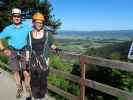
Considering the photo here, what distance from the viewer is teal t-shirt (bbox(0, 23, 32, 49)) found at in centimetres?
848

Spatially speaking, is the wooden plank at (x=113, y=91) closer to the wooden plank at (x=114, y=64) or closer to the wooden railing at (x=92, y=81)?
the wooden railing at (x=92, y=81)

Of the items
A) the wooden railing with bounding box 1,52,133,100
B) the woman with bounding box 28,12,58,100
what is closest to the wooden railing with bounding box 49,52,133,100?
the wooden railing with bounding box 1,52,133,100

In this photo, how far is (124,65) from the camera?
6.93 meters

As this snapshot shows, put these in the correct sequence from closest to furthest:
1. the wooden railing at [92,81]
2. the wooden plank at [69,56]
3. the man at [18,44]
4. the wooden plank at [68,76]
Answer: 1. the wooden railing at [92,81]
2. the man at [18,44]
3. the wooden plank at [68,76]
4. the wooden plank at [69,56]

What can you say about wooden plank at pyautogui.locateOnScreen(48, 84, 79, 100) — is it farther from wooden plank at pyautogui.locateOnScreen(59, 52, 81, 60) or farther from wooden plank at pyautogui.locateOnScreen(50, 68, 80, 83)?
wooden plank at pyautogui.locateOnScreen(59, 52, 81, 60)

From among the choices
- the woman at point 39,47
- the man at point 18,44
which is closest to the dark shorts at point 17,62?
the man at point 18,44

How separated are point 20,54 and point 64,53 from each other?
1218 millimetres

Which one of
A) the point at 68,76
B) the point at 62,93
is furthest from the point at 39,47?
the point at 62,93

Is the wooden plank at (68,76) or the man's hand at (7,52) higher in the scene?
the man's hand at (7,52)

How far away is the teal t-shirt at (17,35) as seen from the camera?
8477 millimetres

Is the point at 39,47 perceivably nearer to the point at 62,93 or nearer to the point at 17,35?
the point at 17,35

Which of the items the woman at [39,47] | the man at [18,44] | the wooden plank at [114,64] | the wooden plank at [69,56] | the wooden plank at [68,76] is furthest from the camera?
the wooden plank at [69,56]

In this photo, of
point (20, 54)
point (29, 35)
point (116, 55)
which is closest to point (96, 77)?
point (116, 55)

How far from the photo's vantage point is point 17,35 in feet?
27.8
